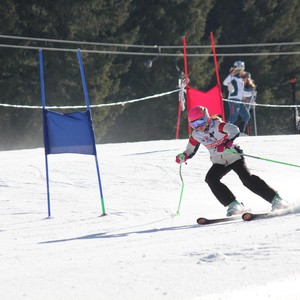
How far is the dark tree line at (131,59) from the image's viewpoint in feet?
90.1

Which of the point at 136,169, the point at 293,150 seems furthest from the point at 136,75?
the point at 136,169

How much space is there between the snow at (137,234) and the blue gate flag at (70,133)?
0.81 metres

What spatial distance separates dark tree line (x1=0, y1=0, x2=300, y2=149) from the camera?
27453mm

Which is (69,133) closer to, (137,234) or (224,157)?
(224,157)

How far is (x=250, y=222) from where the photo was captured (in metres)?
8.10

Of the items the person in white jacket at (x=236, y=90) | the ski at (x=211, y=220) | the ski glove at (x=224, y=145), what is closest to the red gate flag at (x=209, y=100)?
the person in white jacket at (x=236, y=90)

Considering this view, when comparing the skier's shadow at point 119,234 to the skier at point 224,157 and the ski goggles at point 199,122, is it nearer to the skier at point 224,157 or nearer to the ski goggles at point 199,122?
the skier at point 224,157

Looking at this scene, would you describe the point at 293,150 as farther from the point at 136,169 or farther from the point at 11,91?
the point at 11,91

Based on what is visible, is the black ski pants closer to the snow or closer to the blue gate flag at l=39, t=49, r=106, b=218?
the snow

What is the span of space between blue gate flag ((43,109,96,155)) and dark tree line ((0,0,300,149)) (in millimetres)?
16880

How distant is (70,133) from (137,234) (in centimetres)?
242

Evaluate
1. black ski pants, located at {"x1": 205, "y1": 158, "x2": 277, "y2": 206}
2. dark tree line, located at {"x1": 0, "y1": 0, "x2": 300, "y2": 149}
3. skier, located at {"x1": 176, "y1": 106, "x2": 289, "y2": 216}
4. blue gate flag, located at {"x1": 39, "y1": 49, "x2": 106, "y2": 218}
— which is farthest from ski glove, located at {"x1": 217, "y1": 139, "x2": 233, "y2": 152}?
dark tree line, located at {"x1": 0, "y1": 0, "x2": 300, "y2": 149}

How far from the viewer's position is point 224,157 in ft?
29.7

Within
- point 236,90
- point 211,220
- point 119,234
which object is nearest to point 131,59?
point 236,90
